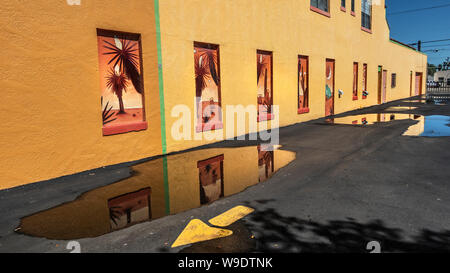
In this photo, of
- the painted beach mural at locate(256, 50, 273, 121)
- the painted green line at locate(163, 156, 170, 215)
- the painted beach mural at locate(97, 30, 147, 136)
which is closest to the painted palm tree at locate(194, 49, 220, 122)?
the painted beach mural at locate(97, 30, 147, 136)

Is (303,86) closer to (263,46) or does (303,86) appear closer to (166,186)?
(263,46)

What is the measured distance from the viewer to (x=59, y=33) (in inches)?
223

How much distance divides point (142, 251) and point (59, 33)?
15.3 ft

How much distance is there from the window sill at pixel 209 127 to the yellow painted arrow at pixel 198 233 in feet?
17.1

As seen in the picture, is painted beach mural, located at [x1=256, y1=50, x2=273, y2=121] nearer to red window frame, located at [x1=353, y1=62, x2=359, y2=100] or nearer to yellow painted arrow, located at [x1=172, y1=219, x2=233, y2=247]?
yellow painted arrow, located at [x1=172, y1=219, x2=233, y2=247]

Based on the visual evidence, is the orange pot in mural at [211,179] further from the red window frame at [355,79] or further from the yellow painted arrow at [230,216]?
the red window frame at [355,79]

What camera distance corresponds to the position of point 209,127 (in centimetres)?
905

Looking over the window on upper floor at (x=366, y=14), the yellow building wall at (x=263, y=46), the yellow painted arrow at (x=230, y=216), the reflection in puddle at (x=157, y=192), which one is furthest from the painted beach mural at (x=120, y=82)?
the window on upper floor at (x=366, y=14)

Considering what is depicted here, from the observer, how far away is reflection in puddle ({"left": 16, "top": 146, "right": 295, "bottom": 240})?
148 inches

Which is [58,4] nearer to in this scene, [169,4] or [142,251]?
[169,4]

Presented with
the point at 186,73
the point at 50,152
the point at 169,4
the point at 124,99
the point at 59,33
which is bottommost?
the point at 50,152

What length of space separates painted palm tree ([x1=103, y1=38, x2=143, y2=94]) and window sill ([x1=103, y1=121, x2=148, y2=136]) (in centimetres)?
82

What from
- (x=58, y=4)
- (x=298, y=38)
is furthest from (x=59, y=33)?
(x=298, y=38)

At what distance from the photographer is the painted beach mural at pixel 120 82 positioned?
6.57 meters
